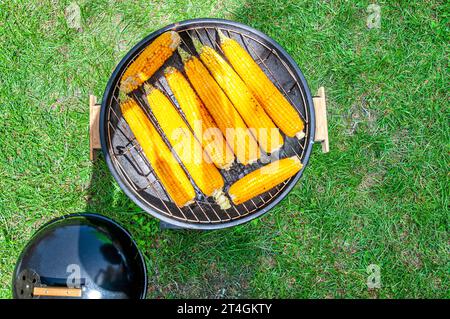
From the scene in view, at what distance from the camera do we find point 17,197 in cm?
406

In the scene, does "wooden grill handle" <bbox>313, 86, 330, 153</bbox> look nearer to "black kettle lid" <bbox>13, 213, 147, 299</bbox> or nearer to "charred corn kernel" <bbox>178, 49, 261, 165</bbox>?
"charred corn kernel" <bbox>178, 49, 261, 165</bbox>

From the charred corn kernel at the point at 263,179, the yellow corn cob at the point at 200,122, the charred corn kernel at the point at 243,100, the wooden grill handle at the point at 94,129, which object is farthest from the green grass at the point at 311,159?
the yellow corn cob at the point at 200,122

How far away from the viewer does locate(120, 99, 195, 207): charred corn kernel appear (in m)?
3.36

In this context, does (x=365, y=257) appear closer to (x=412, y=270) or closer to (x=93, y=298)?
(x=412, y=270)

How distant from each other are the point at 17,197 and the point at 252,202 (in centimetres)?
245

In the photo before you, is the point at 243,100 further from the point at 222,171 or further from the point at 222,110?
the point at 222,171

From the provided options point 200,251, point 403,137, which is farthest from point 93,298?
point 403,137

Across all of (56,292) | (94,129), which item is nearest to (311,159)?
(94,129)

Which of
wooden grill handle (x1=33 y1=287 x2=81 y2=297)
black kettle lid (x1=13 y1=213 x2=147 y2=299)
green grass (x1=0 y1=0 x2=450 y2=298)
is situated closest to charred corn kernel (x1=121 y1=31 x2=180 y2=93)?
green grass (x1=0 y1=0 x2=450 y2=298)

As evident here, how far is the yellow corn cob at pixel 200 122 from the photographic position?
3.38m

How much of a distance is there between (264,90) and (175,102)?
821mm

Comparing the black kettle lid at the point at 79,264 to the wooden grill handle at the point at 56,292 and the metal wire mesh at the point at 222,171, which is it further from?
the metal wire mesh at the point at 222,171

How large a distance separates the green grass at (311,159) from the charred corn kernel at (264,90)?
824 millimetres

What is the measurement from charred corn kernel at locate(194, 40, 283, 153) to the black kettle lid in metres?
1.46
